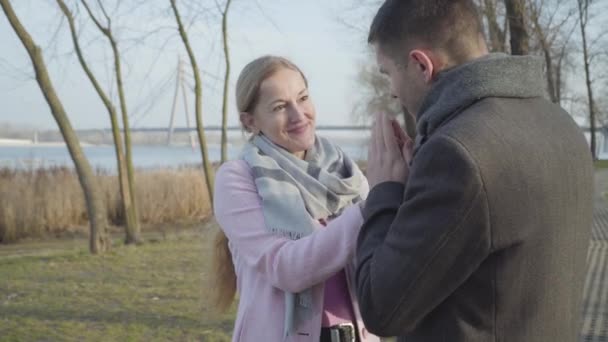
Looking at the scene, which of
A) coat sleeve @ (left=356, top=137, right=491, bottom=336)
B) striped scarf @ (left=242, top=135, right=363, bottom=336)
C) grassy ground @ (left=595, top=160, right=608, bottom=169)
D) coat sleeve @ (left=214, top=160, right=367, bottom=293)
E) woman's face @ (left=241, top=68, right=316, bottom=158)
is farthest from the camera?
grassy ground @ (left=595, top=160, right=608, bottom=169)

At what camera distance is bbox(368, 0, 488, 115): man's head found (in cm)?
137

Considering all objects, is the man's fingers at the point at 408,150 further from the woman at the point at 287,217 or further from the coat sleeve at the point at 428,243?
the woman at the point at 287,217

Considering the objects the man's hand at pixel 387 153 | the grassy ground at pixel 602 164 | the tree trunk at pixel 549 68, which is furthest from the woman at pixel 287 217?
the grassy ground at pixel 602 164

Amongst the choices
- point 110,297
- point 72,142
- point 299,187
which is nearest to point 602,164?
point 72,142

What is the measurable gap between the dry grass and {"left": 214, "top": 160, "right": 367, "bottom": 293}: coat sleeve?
9819 mm

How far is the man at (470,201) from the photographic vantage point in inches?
47.4

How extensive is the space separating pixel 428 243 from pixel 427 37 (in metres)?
0.45

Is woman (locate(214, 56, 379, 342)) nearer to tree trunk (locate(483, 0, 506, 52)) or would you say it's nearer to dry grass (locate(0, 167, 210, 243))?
tree trunk (locate(483, 0, 506, 52))

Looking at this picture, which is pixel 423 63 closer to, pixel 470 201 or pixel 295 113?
pixel 470 201

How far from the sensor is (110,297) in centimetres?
582

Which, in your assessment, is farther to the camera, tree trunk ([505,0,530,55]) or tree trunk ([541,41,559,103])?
tree trunk ([541,41,559,103])

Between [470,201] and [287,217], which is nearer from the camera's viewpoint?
[470,201]

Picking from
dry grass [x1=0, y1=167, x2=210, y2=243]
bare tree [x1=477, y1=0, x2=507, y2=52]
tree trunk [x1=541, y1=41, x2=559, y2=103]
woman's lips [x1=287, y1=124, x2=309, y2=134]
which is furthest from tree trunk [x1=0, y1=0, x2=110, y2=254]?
woman's lips [x1=287, y1=124, x2=309, y2=134]

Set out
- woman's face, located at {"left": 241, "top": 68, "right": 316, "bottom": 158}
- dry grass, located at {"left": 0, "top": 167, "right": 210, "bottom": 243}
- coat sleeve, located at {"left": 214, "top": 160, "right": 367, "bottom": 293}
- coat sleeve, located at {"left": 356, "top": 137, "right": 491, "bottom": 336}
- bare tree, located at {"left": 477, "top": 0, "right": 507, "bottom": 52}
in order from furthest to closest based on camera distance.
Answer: dry grass, located at {"left": 0, "top": 167, "right": 210, "bottom": 243} → bare tree, located at {"left": 477, "top": 0, "right": 507, "bottom": 52} → woman's face, located at {"left": 241, "top": 68, "right": 316, "bottom": 158} → coat sleeve, located at {"left": 214, "top": 160, "right": 367, "bottom": 293} → coat sleeve, located at {"left": 356, "top": 137, "right": 491, "bottom": 336}
